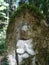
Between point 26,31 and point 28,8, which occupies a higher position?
point 28,8

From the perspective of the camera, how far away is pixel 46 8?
584 centimetres

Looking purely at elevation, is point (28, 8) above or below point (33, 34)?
above

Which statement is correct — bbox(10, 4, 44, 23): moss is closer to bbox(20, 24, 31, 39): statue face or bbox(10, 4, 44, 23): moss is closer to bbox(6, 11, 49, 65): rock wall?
bbox(6, 11, 49, 65): rock wall

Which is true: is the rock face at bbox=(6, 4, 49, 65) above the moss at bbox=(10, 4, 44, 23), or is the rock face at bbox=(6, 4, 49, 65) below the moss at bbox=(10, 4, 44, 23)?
below

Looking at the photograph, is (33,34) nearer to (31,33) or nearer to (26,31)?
(31,33)

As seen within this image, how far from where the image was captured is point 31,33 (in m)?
4.46

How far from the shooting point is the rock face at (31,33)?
4410 mm

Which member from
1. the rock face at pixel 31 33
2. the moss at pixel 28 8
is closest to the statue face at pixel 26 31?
the rock face at pixel 31 33

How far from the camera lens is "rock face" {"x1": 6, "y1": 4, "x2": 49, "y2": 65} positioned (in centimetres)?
441

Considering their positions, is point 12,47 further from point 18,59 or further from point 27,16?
point 27,16

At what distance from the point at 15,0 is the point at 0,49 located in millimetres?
2678

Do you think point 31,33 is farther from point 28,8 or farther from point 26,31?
point 28,8

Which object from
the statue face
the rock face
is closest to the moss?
the rock face

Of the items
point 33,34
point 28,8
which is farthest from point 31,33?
point 28,8
